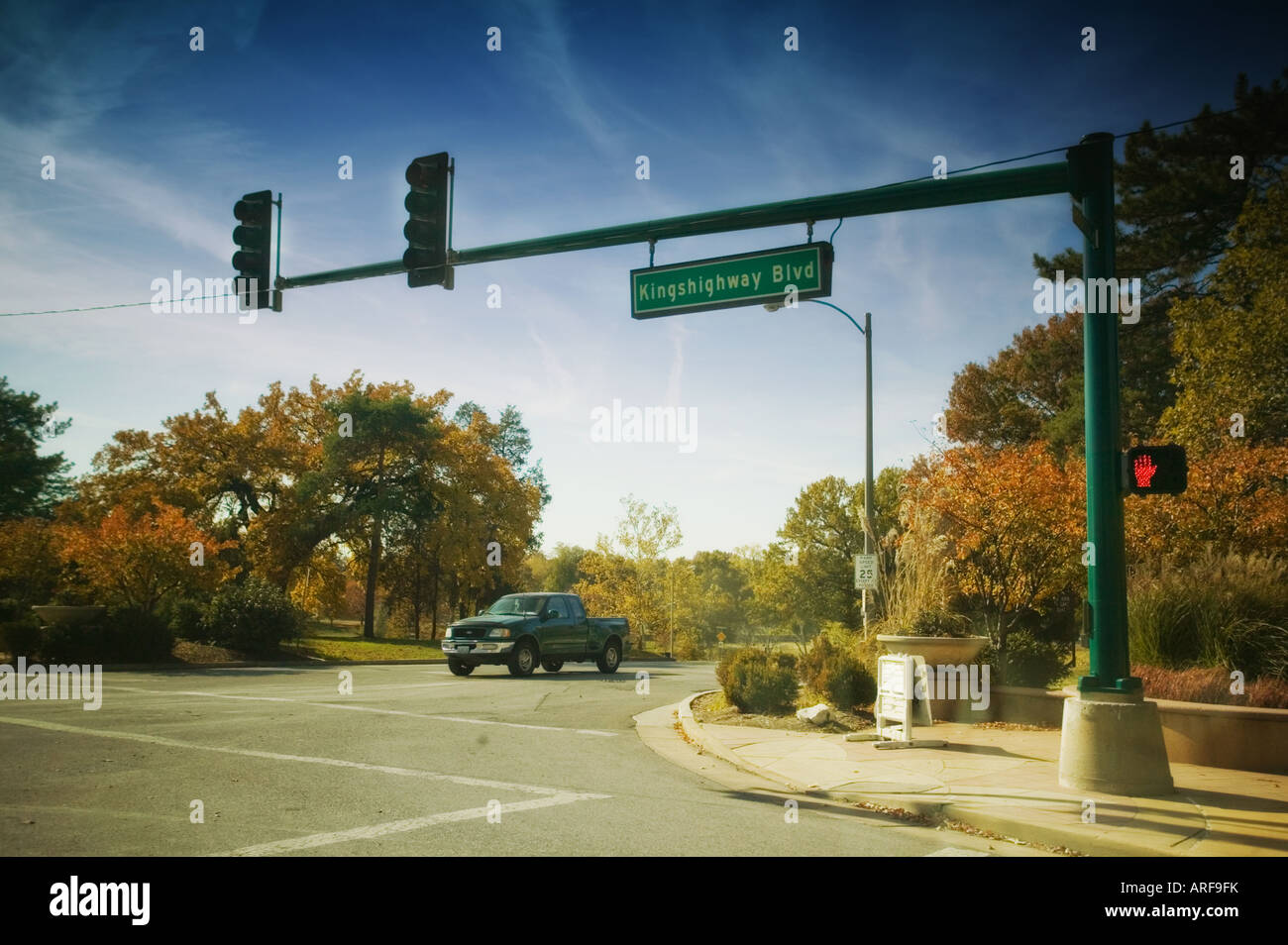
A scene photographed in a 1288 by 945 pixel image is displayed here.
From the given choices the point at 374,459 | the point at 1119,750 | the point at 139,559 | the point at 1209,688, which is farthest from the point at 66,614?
the point at 374,459

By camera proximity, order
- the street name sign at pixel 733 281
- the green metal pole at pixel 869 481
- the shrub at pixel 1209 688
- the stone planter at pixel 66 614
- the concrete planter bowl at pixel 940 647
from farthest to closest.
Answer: the stone planter at pixel 66 614 → the green metal pole at pixel 869 481 → the concrete planter bowl at pixel 940 647 → the street name sign at pixel 733 281 → the shrub at pixel 1209 688

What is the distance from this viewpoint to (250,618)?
25109 millimetres

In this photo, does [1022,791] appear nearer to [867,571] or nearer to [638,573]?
[867,571]

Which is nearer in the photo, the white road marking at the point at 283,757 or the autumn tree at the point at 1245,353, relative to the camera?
the white road marking at the point at 283,757

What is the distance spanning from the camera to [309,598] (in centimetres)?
4522

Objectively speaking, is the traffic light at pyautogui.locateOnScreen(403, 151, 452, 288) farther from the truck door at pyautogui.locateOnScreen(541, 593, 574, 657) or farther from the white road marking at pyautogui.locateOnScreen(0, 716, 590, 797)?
the truck door at pyautogui.locateOnScreen(541, 593, 574, 657)

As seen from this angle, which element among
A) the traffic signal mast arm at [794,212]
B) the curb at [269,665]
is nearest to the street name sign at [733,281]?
the traffic signal mast arm at [794,212]

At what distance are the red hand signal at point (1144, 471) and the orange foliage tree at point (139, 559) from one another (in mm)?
21576

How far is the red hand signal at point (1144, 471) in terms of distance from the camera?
7945 mm

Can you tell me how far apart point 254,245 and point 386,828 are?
8.11 m

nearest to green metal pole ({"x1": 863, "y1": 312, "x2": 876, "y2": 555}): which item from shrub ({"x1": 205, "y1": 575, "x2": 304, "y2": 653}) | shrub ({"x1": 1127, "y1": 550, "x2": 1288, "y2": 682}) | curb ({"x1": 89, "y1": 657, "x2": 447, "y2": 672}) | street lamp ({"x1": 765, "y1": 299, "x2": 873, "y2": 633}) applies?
street lamp ({"x1": 765, "y1": 299, "x2": 873, "y2": 633})

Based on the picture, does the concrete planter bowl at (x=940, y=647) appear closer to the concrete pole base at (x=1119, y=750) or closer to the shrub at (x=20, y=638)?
the concrete pole base at (x=1119, y=750)
